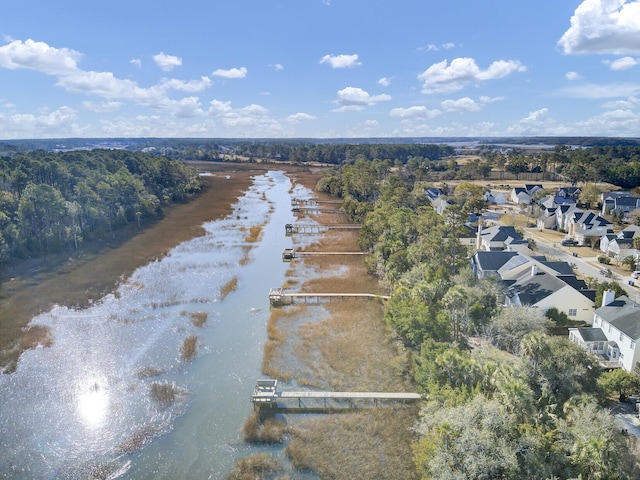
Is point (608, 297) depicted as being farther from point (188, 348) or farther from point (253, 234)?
point (253, 234)

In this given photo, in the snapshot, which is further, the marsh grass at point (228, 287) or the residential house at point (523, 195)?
the residential house at point (523, 195)

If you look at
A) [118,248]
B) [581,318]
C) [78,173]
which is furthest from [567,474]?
[78,173]

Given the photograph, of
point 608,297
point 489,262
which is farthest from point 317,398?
point 489,262

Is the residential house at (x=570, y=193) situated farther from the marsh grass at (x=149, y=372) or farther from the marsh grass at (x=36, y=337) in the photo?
the marsh grass at (x=36, y=337)

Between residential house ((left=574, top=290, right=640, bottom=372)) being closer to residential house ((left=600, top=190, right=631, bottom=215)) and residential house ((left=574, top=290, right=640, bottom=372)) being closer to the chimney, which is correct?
the chimney

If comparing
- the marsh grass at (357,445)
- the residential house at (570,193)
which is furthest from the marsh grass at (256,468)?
Answer: the residential house at (570,193)

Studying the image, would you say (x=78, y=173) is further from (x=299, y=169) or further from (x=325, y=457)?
(x=299, y=169)

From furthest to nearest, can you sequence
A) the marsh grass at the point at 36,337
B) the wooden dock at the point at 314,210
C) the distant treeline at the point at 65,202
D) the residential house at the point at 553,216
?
the wooden dock at the point at 314,210 < the residential house at the point at 553,216 < the distant treeline at the point at 65,202 < the marsh grass at the point at 36,337
